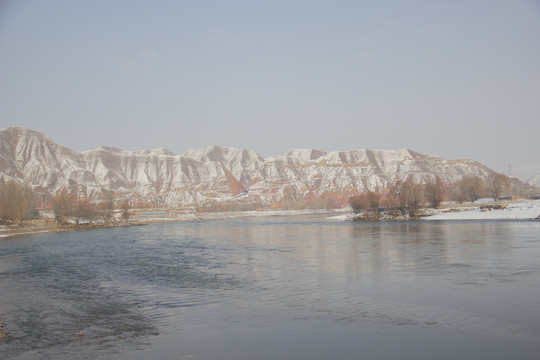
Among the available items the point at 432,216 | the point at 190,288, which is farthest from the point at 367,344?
the point at 432,216

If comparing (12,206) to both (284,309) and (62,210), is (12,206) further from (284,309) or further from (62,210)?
(284,309)

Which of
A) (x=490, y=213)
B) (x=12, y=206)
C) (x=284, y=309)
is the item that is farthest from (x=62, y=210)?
(x=284, y=309)

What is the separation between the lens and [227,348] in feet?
29.1

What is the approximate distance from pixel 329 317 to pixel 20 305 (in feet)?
31.3

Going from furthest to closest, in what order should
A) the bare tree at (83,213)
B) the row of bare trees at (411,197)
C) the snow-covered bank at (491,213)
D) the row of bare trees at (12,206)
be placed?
the bare tree at (83,213)
the row of bare trees at (411,197)
the row of bare trees at (12,206)
the snow-covered bank at (491,213)

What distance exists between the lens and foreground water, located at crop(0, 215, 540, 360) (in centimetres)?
879

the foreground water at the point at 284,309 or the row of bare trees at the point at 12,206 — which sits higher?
the row of bare trees at the point at 12,206

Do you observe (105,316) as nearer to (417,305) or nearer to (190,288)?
(190,288)

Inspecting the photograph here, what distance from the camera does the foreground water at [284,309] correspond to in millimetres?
8789

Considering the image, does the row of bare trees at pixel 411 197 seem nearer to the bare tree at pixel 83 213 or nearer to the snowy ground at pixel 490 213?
the snowy ground at pixel 490 213

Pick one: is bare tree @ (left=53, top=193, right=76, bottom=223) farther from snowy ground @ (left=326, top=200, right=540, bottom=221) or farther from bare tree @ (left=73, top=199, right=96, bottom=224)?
snowy ground @ (left=326, top=200, right=540, bottom=221)

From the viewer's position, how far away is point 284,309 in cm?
1209

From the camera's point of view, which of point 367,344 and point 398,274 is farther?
point 398,274

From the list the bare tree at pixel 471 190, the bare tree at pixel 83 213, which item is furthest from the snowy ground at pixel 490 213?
the bare tree at pixel 83 213
